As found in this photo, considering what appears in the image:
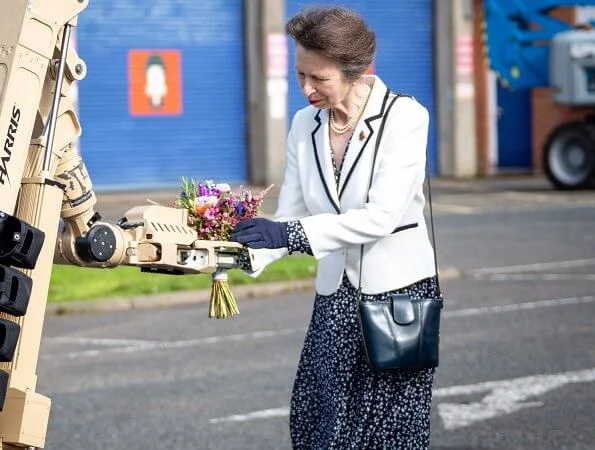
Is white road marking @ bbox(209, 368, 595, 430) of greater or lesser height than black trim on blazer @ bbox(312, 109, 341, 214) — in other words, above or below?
below

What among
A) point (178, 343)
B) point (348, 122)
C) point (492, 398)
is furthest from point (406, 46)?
point (348, 122)

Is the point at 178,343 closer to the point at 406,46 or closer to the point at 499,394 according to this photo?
the point at 499,394

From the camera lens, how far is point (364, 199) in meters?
5.47

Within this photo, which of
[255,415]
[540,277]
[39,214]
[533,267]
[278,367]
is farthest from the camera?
[533,267]

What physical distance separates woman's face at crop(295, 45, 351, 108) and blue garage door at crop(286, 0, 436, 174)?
26631 mm

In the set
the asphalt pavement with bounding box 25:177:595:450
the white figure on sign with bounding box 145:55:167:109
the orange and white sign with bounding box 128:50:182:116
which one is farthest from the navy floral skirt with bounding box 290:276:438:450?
the white figure on sign with bounding box 145:55:167:109

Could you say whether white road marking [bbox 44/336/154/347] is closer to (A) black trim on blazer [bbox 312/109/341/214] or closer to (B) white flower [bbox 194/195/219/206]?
(A) black trim on blazer [bbox 312/109/341/214]

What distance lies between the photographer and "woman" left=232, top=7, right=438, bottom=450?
5.36 meters

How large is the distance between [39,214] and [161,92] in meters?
25.0

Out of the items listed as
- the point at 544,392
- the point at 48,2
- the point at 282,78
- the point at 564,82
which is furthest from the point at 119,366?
the point at 282,78

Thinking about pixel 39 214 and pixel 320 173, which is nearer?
pixel 39 214

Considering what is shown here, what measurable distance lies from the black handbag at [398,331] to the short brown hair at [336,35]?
0.22m

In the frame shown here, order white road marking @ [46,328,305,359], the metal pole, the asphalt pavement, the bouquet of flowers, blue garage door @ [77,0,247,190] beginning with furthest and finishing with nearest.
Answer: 1. blue garage door @ [77,0,247,190]
2. white road marking @ [46,328,305,359]
3. the asphalt pavement
4. the bouquet of flowers
5. the metal pole

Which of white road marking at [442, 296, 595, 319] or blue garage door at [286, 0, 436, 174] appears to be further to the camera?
blue garage door at [286, 0, 436, 174]
